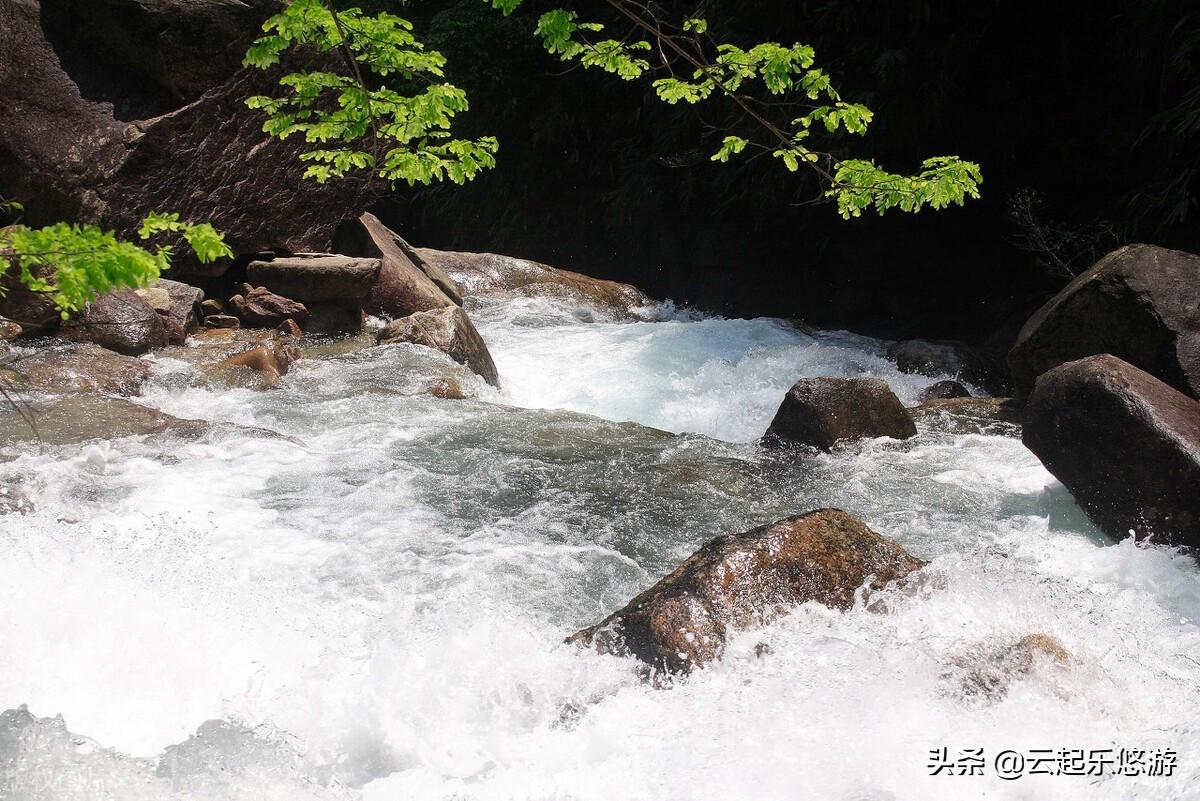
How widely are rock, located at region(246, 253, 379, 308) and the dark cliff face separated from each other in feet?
12.2

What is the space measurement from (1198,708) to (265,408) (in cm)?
532

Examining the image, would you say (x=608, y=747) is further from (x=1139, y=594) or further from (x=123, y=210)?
(x=123, y=210)

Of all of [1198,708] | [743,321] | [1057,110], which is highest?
[1057,110]

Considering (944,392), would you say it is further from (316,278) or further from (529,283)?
(529,283)

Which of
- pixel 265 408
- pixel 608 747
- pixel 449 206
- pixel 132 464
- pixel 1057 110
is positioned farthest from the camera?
pixel 449 206

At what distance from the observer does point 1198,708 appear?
3162 mm

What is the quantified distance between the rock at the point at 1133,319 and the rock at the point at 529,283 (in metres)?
5.93

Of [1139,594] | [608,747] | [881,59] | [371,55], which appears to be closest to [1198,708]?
[1139,594]

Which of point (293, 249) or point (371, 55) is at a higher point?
point (371, 55)

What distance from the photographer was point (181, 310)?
813 centimetres

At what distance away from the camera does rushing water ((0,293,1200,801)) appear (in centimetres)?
293

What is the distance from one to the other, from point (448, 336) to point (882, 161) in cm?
534

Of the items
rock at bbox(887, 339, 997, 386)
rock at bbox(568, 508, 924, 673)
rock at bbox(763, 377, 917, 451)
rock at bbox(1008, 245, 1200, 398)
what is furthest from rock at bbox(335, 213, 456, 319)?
rock at bbox(568, 508, 924, 673)

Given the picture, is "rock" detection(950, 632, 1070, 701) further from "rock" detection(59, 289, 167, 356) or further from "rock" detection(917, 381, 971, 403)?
"rock" detection(59, 289, 167, 356)
